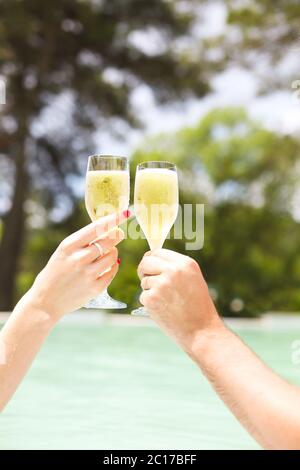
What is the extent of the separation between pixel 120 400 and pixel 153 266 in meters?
3.40

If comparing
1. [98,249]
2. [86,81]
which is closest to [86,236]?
[98,249]

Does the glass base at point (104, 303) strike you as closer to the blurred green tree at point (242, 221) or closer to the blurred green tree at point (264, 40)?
the blurred green tree at point (264, 40)

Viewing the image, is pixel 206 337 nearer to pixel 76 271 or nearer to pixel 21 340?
pixel 76 271

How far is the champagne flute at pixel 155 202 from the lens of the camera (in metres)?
1.85

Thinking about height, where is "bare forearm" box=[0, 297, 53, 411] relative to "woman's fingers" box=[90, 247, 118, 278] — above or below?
below

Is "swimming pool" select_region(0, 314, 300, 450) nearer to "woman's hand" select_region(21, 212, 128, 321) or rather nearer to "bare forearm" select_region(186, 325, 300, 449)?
"bare forearm" select_region(186, 325, 300, 449)

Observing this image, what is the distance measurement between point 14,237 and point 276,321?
5500 millimetres

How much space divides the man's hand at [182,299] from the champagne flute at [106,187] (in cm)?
71

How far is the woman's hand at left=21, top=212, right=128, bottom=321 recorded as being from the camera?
1304 millimetres

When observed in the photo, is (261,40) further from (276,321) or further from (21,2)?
(276,321)

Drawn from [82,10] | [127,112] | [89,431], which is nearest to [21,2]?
[82,10]

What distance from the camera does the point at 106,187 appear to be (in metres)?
1.86

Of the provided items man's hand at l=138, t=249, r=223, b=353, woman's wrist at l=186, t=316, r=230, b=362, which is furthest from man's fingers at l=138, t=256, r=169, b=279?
woman's wrist at l=186, t=316, r=230, b=362

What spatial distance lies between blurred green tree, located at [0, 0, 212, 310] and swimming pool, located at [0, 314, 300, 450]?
21.1 ft
